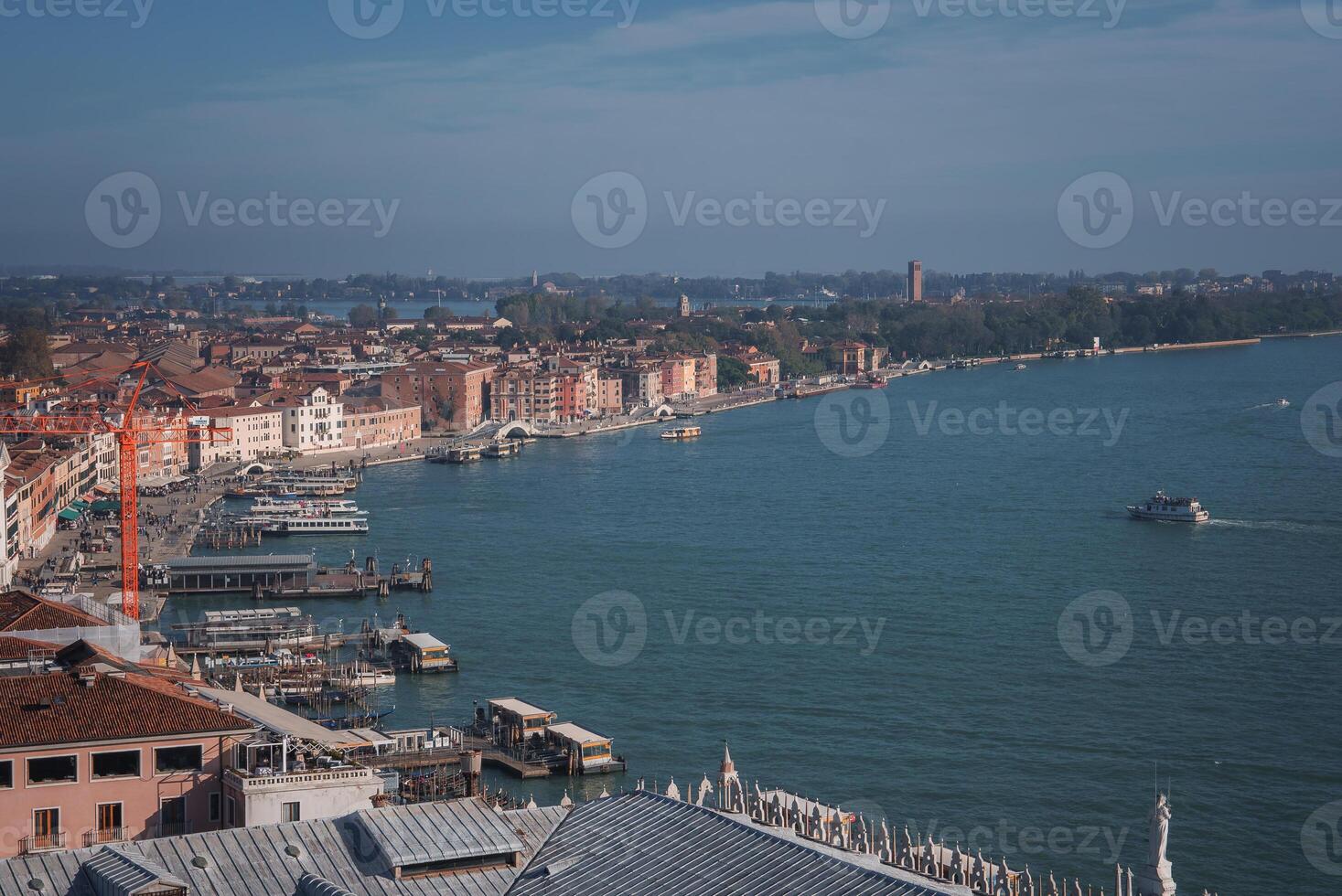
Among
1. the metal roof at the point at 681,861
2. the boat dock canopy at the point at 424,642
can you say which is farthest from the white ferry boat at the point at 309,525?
the metal roof at the point at 681,861

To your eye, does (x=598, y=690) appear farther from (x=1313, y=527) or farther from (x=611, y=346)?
(x=611, y=346)

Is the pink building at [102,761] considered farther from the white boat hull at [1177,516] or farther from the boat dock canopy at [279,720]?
the white boat hull at [1177,516]

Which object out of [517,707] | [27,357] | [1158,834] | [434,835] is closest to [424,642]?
[517,707]

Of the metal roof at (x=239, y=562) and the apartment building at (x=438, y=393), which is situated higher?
the apartment building at (x=438, y=393)

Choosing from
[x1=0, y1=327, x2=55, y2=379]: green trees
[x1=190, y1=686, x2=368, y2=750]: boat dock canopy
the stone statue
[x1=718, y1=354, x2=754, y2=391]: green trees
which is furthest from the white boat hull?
[x1=718, y1=354, x2=754, y2=391]: green trees

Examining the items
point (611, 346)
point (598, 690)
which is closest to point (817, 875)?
point (598, 690)
